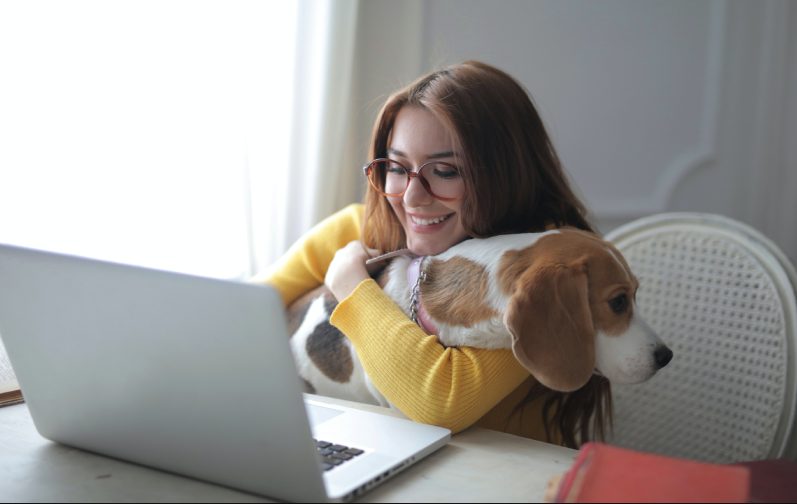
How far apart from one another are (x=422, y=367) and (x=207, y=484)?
1.33ft

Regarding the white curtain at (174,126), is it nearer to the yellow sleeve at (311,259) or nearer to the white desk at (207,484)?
the yellow sleeve at (311,259)

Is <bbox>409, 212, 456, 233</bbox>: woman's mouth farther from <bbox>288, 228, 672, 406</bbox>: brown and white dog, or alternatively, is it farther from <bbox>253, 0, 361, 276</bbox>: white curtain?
<bbox>253, 0, 361, 276</bbox>: white curtain

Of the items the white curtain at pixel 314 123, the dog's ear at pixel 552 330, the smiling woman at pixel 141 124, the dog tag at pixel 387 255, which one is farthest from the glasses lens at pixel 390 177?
the white curtain at pixel 314 123

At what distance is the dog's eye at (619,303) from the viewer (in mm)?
913

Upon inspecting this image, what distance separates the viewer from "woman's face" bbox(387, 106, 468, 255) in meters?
1.11

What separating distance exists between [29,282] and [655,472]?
74 cm

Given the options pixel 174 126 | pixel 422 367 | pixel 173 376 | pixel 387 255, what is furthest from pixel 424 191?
pixel 174 126

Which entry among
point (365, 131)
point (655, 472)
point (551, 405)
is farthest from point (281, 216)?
point (655, 472)

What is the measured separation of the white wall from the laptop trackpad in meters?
1.36

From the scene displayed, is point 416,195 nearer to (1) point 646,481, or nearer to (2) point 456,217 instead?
(2) point 456,217

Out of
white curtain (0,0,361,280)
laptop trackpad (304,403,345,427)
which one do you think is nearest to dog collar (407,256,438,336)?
laptop trackpad (304,403,345,427)

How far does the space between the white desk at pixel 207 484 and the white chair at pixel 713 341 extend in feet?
2.55

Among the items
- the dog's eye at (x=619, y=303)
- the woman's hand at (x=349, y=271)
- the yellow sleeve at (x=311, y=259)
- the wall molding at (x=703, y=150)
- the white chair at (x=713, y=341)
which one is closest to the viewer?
the dog's eye at (x=619, y=303)

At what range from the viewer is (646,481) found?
547mm
